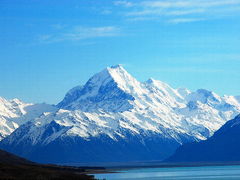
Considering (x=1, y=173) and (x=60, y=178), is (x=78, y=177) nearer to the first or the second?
(x=60, y=178)

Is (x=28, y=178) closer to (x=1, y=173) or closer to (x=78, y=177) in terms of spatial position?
(x=1, y=173)

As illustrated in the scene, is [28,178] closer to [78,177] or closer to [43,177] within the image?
[43,177]

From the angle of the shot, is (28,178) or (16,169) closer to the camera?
(28,178)

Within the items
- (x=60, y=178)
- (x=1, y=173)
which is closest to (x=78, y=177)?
(x=60, y=178)

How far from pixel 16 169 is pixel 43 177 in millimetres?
16803

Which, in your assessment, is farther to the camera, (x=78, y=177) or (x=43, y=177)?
(x=78, y=177)

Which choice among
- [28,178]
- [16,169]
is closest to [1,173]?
[28,178]

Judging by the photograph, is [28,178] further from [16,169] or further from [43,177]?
[16,169]

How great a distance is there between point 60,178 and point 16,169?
14.2 meters

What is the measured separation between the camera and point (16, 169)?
597ft

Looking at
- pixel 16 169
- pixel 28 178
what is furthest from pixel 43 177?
pixel 16 169

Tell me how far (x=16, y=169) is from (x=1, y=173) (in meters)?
17.4

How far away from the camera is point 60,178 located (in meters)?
174

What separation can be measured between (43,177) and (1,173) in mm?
9390
